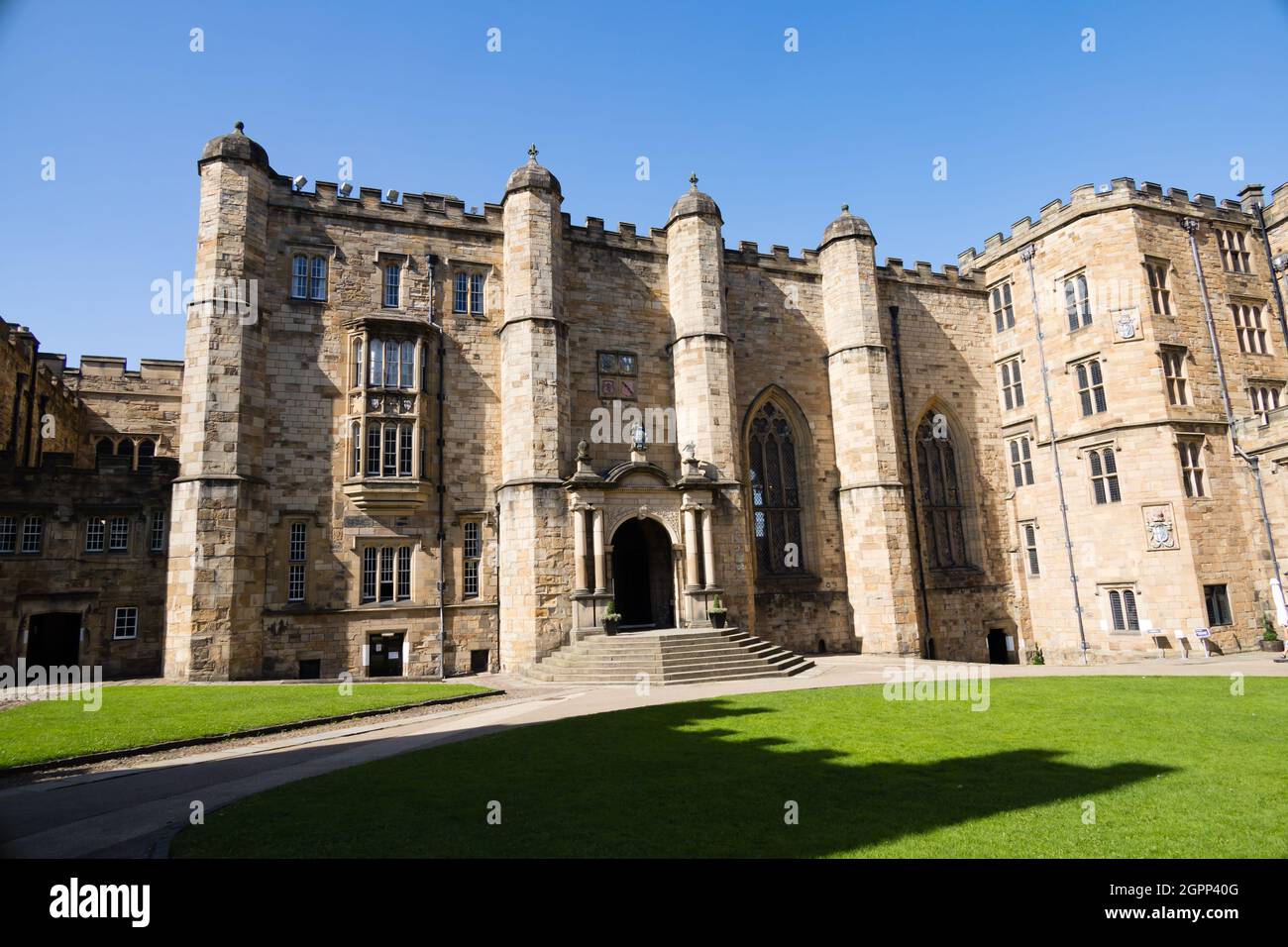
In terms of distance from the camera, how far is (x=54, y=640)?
22594 mm

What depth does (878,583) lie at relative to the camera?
24969 mm

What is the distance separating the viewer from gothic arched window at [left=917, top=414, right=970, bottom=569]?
93.5 feet

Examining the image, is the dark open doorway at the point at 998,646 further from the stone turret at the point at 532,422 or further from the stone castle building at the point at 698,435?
the stone turret at the point at 532,422

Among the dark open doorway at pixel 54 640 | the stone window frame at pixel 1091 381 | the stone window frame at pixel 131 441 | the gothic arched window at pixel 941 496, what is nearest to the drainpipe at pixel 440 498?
the dark open doorway at pixel 54 640

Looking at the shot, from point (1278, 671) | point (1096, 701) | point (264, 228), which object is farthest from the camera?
point (264, 228)

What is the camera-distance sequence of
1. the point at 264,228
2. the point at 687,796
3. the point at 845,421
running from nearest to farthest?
the point at 687,796, the point at 264,228, the point at 845,421

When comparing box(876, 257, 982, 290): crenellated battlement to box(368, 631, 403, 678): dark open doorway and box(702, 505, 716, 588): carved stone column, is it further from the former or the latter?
box(368, 631, 403, 678): dark open doorway

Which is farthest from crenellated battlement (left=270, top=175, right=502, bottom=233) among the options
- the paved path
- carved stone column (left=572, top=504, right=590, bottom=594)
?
the paved path

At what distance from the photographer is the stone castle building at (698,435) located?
830 inches

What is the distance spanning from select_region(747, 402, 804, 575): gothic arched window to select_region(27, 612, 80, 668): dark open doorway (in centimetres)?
2328
